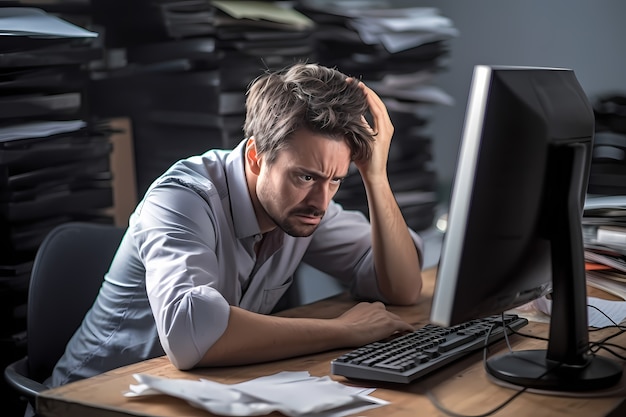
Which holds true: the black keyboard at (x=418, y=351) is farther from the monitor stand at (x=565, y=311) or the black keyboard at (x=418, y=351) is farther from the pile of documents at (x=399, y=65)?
the pile of documents at (x=399, y=65)

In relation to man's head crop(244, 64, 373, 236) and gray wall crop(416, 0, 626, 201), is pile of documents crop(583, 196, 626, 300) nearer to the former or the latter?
man's head crop(244, 64, 373, 236)

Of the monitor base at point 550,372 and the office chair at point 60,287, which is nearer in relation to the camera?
the monitor base at point 550,372

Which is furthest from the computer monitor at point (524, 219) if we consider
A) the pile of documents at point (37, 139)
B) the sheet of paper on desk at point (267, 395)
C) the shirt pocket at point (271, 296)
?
the pile of documents at point (37, 139)

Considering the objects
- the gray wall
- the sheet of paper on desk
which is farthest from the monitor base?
the gray wall

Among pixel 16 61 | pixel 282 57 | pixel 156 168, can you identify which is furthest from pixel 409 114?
pixel 16 61

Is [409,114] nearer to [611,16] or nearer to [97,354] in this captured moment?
[611,16]

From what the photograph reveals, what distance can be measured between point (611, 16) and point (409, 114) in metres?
0.72

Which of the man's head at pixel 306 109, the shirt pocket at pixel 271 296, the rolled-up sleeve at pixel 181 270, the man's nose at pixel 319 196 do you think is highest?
the man's head at pixel 306 109

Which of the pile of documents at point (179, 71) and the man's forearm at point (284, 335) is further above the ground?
the pile of documents at point (179, 71)

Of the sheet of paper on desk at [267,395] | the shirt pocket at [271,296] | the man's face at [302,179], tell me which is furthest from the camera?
the shirt pocket at [271,296]

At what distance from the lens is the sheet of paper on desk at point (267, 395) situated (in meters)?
1.21

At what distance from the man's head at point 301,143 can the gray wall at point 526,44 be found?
1405 mm

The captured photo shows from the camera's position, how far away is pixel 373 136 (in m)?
1.86

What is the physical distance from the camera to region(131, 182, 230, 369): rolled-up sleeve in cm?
142
